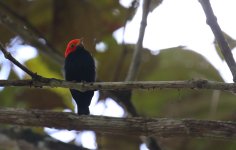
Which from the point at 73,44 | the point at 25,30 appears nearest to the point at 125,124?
the point at 73,44

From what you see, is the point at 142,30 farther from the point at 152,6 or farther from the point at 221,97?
the point at 221,97

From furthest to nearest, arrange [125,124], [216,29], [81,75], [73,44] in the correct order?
[73,44] < [81,75] < [125,124] < [216,29]

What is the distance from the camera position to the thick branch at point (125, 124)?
323 cm

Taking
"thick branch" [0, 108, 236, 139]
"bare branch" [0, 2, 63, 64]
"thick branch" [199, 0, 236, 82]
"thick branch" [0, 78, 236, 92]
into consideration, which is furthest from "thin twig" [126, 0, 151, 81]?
"thick branch" [199, 0, 236, 82]

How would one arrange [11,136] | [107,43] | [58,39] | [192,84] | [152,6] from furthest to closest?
[107,43] → [58,39] → [152,6] → [11,136] → [192,84]

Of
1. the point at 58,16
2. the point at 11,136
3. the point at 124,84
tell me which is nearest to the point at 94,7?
the point at 58,16

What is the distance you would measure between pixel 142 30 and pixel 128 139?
1310 mm

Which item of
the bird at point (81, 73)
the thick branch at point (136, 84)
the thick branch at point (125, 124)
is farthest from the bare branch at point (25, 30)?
the thick branch at point (136, 84)

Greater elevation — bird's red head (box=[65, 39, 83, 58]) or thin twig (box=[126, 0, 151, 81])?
bird's red head (box=[65, 39, 83, 58])

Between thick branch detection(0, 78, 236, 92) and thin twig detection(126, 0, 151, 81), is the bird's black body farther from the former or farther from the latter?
thick branch detection(0, 78, 236, 92)

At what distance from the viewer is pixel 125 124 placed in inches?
132

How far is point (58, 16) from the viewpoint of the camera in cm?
536

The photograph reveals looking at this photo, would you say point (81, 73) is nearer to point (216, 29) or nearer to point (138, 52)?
point (138, 52)

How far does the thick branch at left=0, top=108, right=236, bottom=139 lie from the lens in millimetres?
3230
